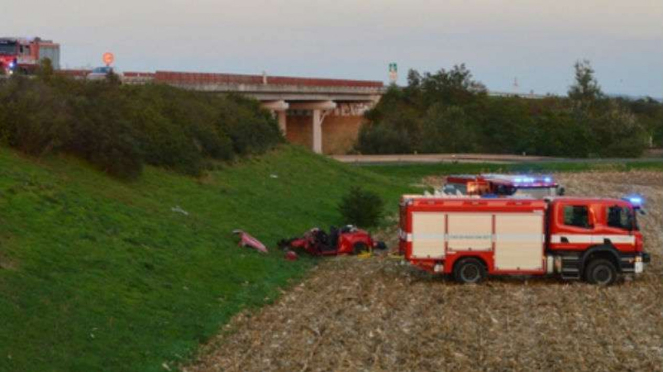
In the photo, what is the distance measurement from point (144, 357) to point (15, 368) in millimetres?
2692

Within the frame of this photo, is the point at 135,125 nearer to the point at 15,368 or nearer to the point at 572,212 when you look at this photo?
the point at 572,212

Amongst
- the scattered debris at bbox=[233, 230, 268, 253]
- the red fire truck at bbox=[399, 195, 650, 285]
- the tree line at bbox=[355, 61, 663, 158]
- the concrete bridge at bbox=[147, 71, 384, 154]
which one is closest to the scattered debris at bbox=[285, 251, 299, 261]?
the scattered debris at bbox=[233, 230, 268, 253]

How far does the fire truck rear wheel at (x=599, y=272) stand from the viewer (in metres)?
28.1

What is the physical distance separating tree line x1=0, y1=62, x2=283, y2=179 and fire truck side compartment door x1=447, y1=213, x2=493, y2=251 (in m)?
11.4

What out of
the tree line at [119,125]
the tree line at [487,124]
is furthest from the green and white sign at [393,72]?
the tree line at [119,125]

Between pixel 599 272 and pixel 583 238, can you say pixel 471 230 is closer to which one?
pixel 583 238

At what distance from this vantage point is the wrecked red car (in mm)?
33719

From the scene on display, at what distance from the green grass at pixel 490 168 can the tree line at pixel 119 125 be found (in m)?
20.0

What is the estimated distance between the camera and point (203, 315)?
21.9 meters

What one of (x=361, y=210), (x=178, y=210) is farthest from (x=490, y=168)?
(x=178, y=210)

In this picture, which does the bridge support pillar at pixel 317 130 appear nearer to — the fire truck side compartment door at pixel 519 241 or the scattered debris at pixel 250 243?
the scattered debris at pixel 250 243

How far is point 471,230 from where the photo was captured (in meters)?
28.1

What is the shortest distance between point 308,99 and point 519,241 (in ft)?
214

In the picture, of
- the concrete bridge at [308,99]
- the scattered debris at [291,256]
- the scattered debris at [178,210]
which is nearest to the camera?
the scattered debris at [291,256]
